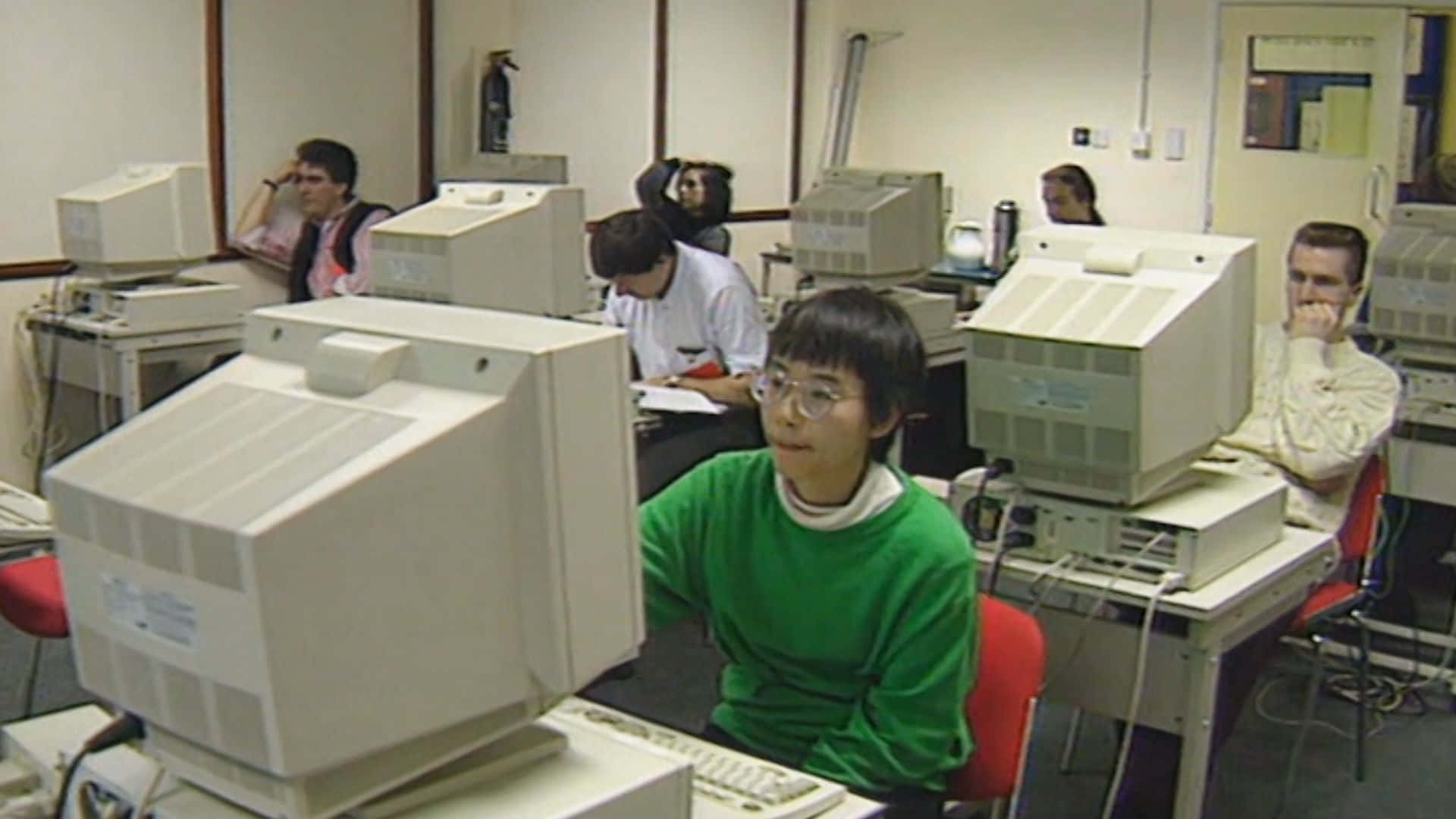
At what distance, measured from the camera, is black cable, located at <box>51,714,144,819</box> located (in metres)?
1.43

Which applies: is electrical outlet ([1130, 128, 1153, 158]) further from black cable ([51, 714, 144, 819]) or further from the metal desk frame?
black cable ([51, 714, 144, 819])

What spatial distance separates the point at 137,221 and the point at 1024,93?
374 cm

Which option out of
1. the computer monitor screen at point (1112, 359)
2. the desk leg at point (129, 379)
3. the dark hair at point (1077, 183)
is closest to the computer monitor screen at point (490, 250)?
the desk leg at point (129, 379)

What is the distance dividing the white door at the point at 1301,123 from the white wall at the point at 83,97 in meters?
3.63

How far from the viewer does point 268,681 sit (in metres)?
1.15

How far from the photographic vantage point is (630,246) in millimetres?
4086

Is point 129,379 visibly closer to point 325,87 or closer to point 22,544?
point 325,87

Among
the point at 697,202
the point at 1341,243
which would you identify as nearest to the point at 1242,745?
the point at 1341,243

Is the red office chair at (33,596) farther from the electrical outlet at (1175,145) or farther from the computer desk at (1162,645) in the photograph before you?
the electrical outlet at (1175,145)

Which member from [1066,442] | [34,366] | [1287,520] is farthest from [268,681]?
[34,366]

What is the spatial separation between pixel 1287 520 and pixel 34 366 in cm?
365

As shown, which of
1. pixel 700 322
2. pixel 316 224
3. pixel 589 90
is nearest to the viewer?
pixel 700 322

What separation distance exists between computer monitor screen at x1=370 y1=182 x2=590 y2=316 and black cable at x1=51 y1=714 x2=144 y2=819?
2.22 m

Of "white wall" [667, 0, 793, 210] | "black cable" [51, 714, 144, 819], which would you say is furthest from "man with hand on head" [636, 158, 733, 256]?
"black cable" [51, 714, 144, 819]
